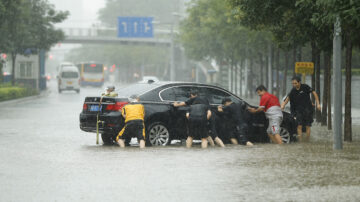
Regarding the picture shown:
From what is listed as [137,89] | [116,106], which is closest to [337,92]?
[137,89]

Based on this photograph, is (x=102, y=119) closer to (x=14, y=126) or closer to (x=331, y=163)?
(x=331, y=163)

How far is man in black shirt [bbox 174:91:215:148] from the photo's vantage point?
15.6 metres

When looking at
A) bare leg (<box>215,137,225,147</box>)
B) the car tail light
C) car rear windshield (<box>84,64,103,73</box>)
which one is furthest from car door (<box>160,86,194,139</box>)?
car rear windshield (<box>84,64,103,73</box>)

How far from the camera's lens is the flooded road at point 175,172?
30.6 feet

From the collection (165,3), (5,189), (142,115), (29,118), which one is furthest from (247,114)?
(165,3)

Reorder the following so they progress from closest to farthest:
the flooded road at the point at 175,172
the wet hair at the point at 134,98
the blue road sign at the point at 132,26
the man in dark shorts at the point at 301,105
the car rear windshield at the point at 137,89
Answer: the flooded road at the point at 175,172
the wet hair at the point at 134,98
the car rear windshield at the point at 137,89
the man in dark shorts at the point at 301,105
the blue road sign at the point at 132,26

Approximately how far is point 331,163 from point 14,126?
12210 mm

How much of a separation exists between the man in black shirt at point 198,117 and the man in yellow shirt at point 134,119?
87 centimetres

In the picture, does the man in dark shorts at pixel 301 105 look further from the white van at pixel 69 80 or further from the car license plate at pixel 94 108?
the white van at pixel 69 80

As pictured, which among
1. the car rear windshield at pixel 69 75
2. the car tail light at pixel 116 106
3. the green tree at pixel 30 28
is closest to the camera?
the car tail light at pixel 116 106

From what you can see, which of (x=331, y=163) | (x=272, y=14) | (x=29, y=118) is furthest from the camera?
(x=29, y=118)

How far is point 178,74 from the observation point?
347 feet

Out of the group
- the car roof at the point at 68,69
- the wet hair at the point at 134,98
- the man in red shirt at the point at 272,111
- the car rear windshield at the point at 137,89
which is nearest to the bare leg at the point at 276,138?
the man in red shirt at the point at 272,111

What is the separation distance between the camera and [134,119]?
50.0 ft
